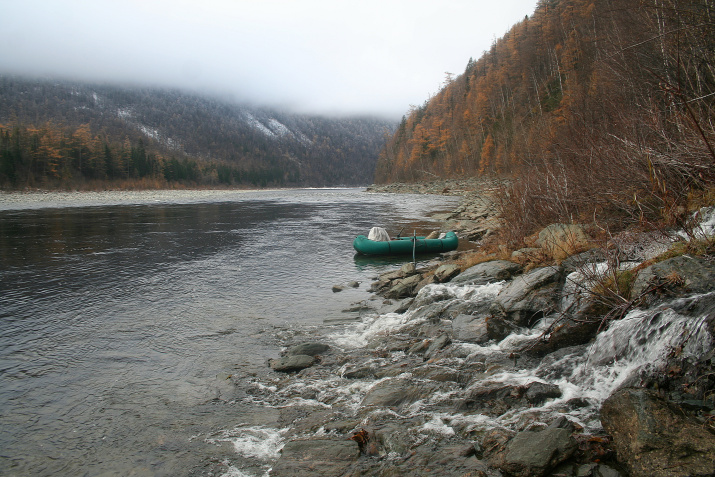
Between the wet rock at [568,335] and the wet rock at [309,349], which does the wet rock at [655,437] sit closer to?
the wet rock at [568,335]

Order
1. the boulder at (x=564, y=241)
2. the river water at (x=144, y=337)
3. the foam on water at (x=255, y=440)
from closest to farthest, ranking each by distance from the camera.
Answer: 1. the foam on water at (x=255, y=440)
2. the river water at (x=144, y=337)
3. the boulder at (x=564, y=241)

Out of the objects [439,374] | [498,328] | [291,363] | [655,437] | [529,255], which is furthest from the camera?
[529,255]

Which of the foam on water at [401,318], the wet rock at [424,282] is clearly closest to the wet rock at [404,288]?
the wet rock at [424,282]

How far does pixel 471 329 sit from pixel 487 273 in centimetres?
294

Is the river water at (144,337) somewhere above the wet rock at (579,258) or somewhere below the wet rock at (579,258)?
below

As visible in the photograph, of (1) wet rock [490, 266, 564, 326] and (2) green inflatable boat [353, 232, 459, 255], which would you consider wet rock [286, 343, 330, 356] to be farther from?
(2) green inflatable boat [353, 232, 459, 255]

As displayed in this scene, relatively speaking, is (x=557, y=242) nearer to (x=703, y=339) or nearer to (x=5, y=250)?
(x=703, y=339)

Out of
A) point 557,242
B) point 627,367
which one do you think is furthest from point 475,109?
point 627,367

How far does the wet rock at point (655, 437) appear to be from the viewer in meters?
3.51

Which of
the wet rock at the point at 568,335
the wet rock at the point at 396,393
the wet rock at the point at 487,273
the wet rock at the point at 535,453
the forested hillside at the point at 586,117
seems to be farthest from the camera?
the wet rock at the point at 487,273

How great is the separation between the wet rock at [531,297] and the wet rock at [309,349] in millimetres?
3554

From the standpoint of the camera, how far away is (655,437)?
12.4 ft

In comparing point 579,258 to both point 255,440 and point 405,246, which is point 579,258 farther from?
point 405,246

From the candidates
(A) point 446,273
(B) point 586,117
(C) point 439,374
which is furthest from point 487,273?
(B) point 586,117
